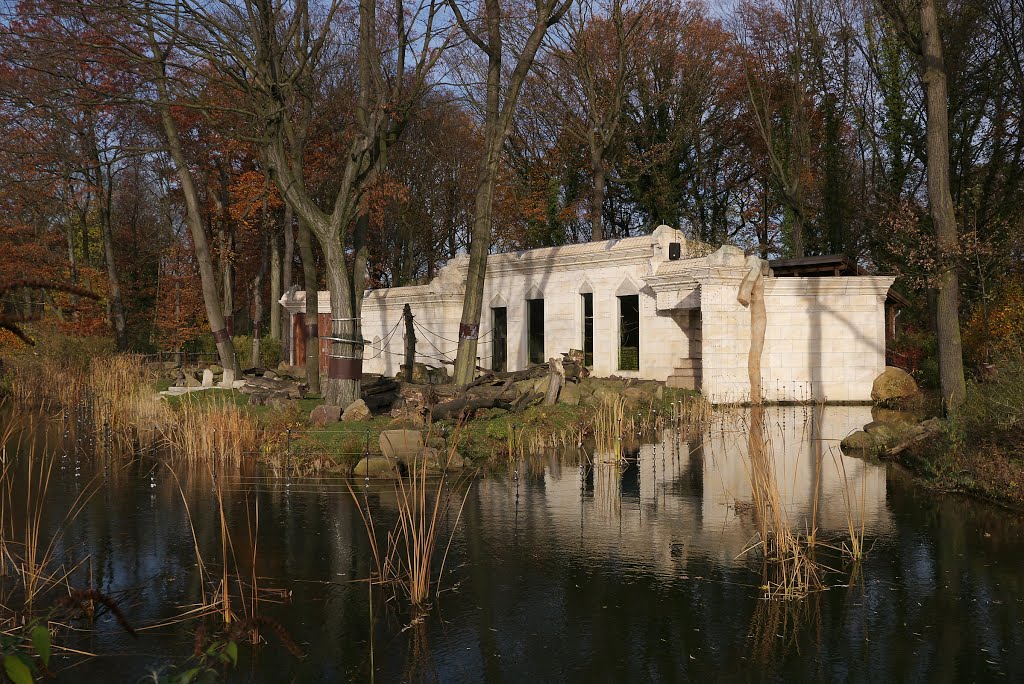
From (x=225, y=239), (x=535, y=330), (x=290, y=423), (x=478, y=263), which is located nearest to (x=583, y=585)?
(x=290, y=423)

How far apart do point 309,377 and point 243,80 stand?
→ 7265 millimetres

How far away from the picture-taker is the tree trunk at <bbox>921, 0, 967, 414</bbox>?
14289 millimetres

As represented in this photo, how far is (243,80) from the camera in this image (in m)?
15.7

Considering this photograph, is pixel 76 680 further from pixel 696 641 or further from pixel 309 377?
pixel 309 377

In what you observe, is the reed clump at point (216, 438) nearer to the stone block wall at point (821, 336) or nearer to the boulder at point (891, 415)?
the boulder at point (891, 415)

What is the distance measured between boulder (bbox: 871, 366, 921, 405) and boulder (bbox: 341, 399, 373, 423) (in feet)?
37.7

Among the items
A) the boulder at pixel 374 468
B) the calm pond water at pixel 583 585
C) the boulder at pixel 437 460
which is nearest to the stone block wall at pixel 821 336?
the calm pond water at pixel 583 585

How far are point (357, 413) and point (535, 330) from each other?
11.1m

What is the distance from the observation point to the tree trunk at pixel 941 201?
14289 millimetres

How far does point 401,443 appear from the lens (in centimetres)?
1227

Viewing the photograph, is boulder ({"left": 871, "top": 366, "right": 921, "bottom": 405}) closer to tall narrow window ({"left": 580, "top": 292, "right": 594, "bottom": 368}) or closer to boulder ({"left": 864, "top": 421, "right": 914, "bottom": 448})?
boulder ({"left": 864, "top": 421, "right": 914, "bottom": 448})

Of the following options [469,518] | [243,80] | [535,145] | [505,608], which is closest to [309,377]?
[243,80]

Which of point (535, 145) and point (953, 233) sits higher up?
point (535, 145)

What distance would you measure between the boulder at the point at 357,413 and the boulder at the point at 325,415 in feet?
0.54
